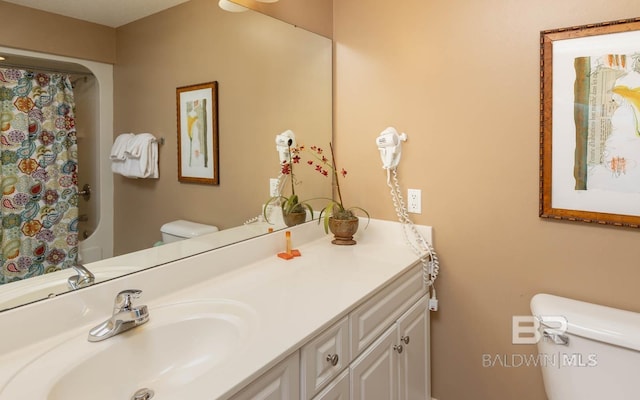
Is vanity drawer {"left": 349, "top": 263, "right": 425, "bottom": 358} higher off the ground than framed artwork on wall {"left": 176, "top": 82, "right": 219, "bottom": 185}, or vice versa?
framed artwork on wall {"left": 176, "top": 82, "right": 219, "bottom": 185}

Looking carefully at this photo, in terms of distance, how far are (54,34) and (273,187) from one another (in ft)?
3.24

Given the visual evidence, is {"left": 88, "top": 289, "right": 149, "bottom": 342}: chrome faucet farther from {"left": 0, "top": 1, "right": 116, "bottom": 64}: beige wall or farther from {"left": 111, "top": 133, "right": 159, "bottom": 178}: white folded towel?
{"left": 0, "top": 1, "right": 116, "bottom": 64}: beige wall

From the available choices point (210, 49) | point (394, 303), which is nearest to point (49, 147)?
point (210, 49)

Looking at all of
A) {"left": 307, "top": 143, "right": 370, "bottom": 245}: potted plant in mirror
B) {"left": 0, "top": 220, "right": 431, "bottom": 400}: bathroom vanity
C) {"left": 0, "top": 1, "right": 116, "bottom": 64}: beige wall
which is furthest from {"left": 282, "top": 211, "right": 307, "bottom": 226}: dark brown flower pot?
{"left": 0, "top": 1, "right": 116, "bottom": 64}: beige wall

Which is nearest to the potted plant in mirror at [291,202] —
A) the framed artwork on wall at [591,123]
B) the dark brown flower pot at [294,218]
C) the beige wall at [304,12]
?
the dark brown flower pot at [294,218]

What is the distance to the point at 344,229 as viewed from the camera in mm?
1794

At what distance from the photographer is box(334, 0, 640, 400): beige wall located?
1392 millimetres

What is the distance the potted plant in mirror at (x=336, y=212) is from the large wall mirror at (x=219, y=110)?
0.06 m

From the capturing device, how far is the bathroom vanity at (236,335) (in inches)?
32.4

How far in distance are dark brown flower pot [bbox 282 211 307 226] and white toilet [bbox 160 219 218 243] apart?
443mm

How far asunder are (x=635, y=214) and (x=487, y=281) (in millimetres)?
578

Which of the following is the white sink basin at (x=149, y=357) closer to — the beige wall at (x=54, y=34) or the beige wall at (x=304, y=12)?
the beige wall at (x=54, y=34)

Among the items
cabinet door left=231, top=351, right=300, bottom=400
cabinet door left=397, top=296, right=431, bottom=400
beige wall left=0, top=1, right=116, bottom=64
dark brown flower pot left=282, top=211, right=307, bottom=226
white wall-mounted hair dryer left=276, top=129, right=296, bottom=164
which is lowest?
cabinet door left=397, top=296, right=431, bottom=400

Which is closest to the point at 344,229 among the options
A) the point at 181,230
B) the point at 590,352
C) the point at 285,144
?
the point at 285,144
